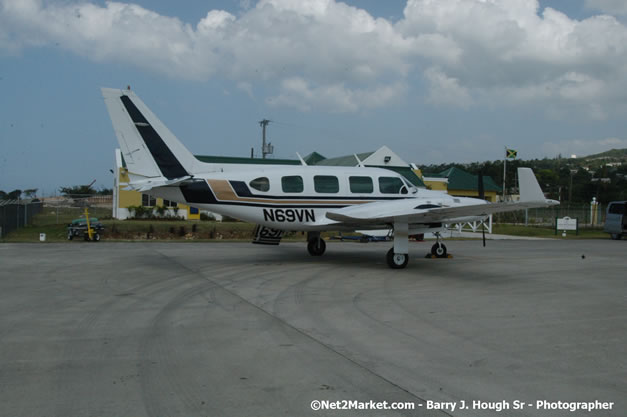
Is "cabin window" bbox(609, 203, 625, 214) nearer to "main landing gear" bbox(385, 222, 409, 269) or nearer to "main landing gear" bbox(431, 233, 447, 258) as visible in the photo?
"main landing gear" bbox(431, 233, 447, 258)

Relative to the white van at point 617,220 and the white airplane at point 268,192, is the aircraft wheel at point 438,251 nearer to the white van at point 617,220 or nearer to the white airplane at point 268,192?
the white airplane at point 268,192

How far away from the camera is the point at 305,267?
44.1 ft

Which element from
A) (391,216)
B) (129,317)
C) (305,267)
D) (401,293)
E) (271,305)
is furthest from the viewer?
(305,267)

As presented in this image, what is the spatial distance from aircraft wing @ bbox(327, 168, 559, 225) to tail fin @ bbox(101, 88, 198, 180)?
4.62 meters

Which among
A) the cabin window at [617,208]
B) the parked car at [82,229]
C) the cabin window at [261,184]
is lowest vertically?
the parked car at [82,229]

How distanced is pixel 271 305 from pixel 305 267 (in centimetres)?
499

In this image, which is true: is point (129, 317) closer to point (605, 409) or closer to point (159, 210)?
point (605, 409)

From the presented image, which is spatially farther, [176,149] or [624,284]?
[176,149]

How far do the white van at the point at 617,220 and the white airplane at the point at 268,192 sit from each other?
21.2m

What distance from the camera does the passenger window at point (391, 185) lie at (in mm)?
14930

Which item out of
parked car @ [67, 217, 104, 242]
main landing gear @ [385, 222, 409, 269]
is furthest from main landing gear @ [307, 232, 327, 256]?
parked car @ [67, 217, 104, 242]

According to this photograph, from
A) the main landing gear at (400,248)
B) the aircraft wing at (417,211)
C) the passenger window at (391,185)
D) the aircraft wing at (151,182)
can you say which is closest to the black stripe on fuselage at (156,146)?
the aircraft wing at (151,182)

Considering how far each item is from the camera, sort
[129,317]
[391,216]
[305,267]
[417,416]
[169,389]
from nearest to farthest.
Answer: [417,416] → [169,389] → [129,317] → [391,216] → [305,267]

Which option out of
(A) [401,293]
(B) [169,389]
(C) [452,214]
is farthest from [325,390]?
(C) [452,214]
